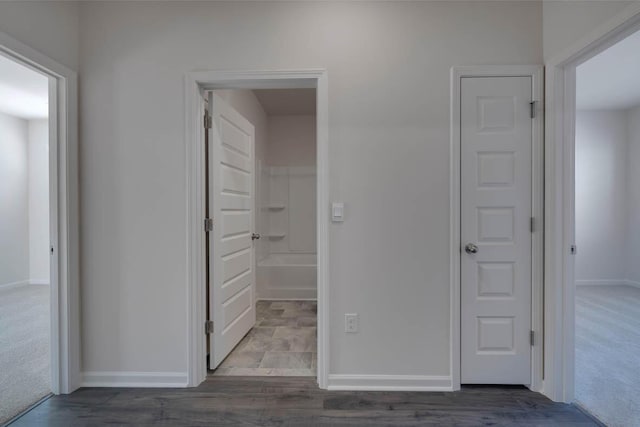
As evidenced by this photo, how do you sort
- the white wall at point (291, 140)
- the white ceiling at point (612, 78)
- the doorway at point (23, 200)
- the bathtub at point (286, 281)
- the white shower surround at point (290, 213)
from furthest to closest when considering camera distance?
the white wall at point (291, 140), the white shower surround at point (290, 213), the bathtub at point (286, 281), the doorway at point (23, 200), the white ceiling at point (612, 78)

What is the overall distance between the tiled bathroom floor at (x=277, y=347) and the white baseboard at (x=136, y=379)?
0.26 metres

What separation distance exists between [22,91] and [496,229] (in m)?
5.17

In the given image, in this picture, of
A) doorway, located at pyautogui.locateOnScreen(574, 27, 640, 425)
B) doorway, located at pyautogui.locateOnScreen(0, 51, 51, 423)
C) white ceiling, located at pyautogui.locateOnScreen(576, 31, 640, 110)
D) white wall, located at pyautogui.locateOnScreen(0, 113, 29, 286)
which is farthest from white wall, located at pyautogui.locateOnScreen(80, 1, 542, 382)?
white wall, located at pyautogui.locateOnScreen(0, 113, 29, 286)

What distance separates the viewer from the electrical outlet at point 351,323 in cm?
209

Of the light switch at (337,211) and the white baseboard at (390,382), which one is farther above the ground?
the light switch at (337,211)

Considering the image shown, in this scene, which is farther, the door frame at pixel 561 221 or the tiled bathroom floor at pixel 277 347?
the tiled bathroom floor at pixel 277 347

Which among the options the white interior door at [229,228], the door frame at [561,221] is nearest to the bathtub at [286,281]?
the white interior door at [229,228]

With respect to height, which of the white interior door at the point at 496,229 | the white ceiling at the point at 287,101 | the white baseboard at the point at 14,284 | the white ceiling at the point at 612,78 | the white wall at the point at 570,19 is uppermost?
the white ceiling at the point at 612,78

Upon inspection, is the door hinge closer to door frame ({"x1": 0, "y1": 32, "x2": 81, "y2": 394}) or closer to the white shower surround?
door frame ({"x1": 0, "y1": 32, "x2": 81, "y2": 394})

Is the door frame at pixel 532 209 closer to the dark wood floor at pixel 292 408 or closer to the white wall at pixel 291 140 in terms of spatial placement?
the dark wood floor at pixel 292 408

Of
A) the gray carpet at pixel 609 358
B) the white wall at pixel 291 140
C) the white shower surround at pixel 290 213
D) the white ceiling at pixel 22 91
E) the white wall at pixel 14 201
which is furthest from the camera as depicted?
the white wall at pixel 291 140

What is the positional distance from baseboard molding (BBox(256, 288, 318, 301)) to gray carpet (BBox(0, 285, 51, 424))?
221 centimetres

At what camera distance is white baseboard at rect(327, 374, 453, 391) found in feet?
6.77

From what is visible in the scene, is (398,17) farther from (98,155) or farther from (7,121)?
(7,121)
